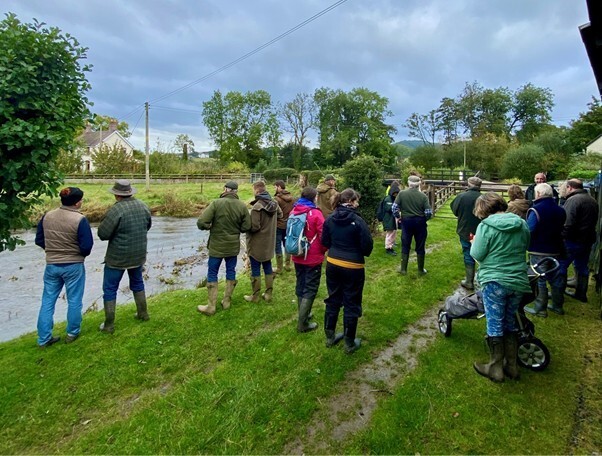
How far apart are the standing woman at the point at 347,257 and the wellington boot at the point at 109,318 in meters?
2.98

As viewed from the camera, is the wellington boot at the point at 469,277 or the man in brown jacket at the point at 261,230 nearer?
the man in brown jacket at the point at 261,230

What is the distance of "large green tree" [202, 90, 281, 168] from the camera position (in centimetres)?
5666

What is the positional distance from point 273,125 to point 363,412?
58.3 meters

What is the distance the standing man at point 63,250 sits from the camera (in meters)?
4.22

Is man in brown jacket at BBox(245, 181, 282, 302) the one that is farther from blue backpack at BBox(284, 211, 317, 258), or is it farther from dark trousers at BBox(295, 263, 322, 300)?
dark trousers at BBox(295, 263, 322, 300)

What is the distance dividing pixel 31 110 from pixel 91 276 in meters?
6.73

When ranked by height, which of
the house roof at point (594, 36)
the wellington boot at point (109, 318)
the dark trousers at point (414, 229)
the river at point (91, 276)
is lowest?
the river at point (91, 276)

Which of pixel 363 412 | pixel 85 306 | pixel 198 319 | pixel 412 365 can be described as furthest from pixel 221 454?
pixel 85 306

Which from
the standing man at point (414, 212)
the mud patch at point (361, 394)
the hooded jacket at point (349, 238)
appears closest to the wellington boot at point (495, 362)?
the mud patch at point (361, 394)

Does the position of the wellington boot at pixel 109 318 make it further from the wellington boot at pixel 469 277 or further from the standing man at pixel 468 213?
the wellington boot at pixel 469 277

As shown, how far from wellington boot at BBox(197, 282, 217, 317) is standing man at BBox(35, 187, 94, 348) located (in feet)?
5.45

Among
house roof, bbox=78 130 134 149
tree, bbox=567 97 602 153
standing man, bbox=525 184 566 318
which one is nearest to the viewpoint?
standing man, bbox=525 184 566 318

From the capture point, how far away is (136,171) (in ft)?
131

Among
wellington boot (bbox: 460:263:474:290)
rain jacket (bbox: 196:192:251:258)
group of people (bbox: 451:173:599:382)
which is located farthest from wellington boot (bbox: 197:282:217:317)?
wellington boot (bbox: 460:263:474:290)
